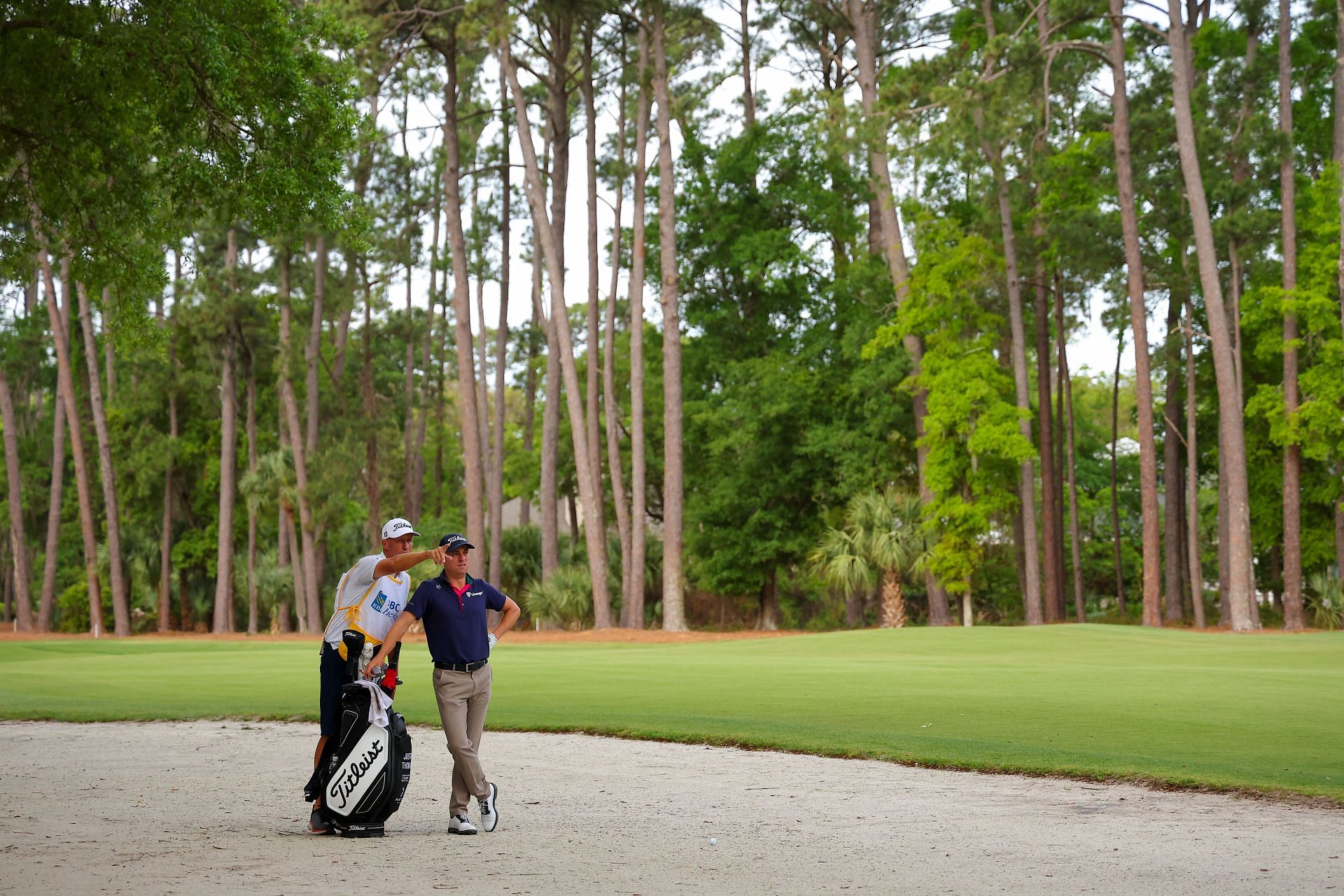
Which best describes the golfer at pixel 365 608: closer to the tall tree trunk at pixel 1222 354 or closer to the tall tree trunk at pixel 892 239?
the tall tree trunk at pixel 1222 354

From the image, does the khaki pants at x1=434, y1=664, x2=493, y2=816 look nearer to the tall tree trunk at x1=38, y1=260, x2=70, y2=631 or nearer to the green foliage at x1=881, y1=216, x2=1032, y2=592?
the green foliage at x1=881, y1=216, x2=1032, y2=592

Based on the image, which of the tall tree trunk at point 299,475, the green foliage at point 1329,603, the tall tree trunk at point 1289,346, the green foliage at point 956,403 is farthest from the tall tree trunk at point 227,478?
the green foliage at point 1329,603

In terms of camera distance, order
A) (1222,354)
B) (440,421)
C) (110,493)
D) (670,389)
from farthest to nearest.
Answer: (440,421), (110,493), (670,389), (1222,354)

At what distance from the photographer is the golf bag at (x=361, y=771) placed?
7.74m

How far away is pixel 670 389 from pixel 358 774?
30.9 meters

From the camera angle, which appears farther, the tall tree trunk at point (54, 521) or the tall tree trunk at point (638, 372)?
the tall tree trunk at point (54, 521)

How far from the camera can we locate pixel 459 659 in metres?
7.85

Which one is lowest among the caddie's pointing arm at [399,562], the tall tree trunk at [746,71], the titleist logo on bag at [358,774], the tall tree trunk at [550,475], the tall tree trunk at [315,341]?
the titleist logo on bag at [358,774]

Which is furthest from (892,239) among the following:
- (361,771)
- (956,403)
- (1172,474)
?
(361,771)

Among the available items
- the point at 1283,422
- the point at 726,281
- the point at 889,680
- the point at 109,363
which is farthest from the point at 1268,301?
the point at 109,363

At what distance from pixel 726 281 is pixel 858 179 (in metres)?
5.66

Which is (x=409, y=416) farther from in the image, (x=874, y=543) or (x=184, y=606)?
(x=874, y=543)

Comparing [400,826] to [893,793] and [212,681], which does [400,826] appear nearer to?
[893,793]

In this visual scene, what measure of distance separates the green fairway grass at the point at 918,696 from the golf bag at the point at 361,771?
495cm
